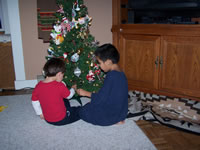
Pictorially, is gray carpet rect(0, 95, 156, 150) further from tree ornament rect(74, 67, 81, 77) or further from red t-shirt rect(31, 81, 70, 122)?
tree ornament rect(74, 67, 81, 77)

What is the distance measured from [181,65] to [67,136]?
1596mm

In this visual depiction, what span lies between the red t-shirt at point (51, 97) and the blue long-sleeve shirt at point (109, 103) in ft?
0.90

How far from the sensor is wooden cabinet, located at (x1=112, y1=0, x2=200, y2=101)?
260 centimetres

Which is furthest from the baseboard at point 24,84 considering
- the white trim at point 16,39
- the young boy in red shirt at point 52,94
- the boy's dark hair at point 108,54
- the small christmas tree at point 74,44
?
the boy's dark hair at point 108,54

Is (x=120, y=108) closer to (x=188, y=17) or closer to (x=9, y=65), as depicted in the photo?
(x=188, y=17)

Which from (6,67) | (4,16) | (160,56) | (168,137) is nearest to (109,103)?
(168,137)

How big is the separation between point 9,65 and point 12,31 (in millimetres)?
512

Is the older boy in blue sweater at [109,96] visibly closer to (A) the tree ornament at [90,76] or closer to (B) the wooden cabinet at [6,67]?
(A) the tree ornament at [90,76]

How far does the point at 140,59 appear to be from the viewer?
304 cm

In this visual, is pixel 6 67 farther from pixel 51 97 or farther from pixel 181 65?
pixel 181 65

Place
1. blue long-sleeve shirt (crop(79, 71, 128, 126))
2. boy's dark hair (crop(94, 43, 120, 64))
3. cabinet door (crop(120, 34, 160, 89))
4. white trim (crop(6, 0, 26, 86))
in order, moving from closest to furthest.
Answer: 1. blue long-sleeve shirt (crop(79, 71, 128, 126))
2. boy's dark hair (crop(94, 43, 120, 64))
3. cabinet door (crop(120, 34, 160, 89))
4. white trim (crop(6, 0, 26, 86))

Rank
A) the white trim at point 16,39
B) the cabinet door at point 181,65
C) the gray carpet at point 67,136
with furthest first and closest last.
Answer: the white trim at point 16,39 → the cabinet door at point 181,65 → the gray carpet at point 67,136

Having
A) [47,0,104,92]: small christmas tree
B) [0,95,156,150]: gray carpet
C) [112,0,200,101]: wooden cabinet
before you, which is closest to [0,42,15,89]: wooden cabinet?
[47,0,104,92]: small christmas tree

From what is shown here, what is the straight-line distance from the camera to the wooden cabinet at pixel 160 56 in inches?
103
